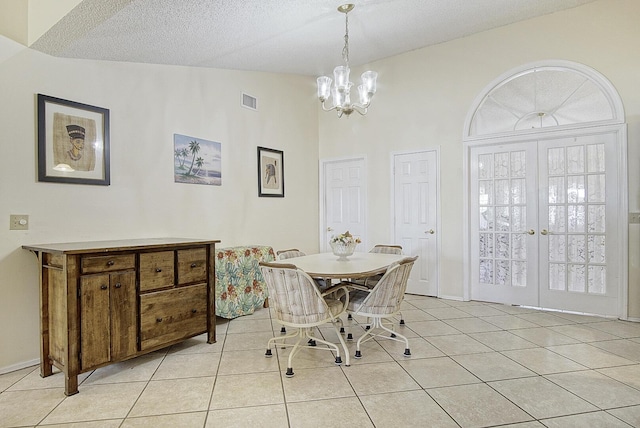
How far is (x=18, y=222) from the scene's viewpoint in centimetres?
263

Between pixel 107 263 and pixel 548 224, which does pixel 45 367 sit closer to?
pixel 107 263

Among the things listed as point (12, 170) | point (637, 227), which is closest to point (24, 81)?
point (12, 170)

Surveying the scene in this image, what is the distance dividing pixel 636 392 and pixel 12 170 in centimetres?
447

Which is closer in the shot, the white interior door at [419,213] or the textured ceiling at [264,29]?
the textured ceiling at [264,29]

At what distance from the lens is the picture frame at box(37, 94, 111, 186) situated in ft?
9.07

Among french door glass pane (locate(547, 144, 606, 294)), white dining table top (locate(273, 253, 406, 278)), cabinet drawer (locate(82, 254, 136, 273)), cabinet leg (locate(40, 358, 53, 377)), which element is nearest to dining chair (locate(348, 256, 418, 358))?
white dining table top (locate(273, 253, 406, 278))

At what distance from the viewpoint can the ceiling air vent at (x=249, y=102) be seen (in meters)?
4.56

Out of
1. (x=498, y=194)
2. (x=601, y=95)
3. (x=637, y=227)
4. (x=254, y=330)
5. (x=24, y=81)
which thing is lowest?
(x=254, y=330)

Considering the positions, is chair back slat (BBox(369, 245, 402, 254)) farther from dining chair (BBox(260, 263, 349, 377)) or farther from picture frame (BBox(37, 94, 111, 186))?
picture frame (BBox(37, 94, 111, 186))

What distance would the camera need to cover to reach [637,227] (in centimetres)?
364

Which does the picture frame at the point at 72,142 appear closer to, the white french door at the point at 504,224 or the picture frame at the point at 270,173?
the picture frame at the point at 270,173

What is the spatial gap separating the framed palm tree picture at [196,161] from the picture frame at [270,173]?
68 centimetres

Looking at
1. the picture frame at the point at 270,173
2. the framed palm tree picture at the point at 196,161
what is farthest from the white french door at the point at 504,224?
the framed palm tree picture at the point at 196,161

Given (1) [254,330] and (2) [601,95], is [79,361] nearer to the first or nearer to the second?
(1) [254,330]
